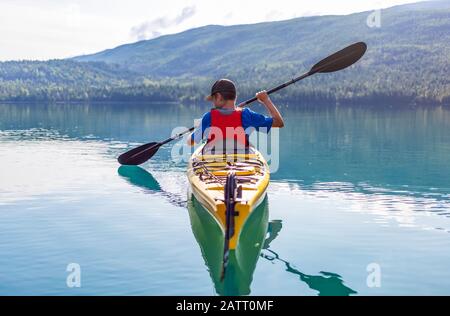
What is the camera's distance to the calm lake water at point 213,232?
1059 centimetres

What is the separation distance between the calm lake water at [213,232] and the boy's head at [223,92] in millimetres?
2955

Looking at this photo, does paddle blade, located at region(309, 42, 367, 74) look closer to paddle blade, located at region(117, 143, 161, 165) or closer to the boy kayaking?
the boy kayaking

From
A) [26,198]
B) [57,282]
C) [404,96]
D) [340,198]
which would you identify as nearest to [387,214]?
[340,198]

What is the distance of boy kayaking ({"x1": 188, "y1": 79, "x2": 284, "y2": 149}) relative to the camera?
14.3m

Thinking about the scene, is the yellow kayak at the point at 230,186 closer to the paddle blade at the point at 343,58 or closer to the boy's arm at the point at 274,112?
the boy's arm at the point at 274,112

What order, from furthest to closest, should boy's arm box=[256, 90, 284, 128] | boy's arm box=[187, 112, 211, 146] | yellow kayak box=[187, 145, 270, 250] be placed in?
boy's arm box=[187, 112, 211, 146], boy's arm box=[256, 90, 284, 128], yellow kayak box=[187, 145, 270, 250]

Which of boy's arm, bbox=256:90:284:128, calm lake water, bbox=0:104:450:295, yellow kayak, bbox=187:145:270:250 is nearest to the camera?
calm lake water, bbox=0:104:450:295

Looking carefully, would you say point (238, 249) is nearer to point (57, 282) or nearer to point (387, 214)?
point (57, 282)

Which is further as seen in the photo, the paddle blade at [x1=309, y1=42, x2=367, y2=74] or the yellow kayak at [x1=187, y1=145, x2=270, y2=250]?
the paddle blade at [x1=309, y1=42, x2=367, y2=74]

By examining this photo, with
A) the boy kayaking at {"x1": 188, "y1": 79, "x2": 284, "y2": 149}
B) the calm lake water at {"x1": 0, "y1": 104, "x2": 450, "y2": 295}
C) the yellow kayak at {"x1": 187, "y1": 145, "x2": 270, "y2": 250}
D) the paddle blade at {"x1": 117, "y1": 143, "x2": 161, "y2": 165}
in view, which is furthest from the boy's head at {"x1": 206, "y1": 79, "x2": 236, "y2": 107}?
the paddle blade at {"x1": 117, "y1": 143, "x2": 161, "y2": 165}

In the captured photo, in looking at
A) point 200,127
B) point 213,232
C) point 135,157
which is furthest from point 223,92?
point 135,157

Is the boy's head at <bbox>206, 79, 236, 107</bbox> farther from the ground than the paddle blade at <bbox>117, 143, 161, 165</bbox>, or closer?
farther from the ground

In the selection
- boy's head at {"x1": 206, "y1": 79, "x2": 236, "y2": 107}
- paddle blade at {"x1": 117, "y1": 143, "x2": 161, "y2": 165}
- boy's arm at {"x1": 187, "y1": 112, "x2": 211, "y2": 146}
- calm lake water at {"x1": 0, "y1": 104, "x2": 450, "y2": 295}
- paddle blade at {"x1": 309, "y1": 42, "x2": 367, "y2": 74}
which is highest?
A: paddle blade at {"x1": 309, "y1": 42, "x2": 367, "y2": 74}

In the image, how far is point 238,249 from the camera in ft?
39.9
